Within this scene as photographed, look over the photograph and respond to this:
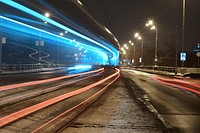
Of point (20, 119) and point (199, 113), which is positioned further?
point (199, 113)

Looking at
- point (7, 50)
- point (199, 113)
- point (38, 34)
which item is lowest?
point (199, 113)

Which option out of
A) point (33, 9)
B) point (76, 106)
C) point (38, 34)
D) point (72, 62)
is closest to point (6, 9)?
point (33, 9)

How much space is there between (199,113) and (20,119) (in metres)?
6.29

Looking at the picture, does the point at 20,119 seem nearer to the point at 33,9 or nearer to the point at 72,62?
the point at 33,9

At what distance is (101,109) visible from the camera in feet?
38.8

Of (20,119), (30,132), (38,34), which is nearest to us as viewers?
(30,132)

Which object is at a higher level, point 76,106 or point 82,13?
point 82,13

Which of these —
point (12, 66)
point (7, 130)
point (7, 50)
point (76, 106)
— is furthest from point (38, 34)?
point (7, 130)

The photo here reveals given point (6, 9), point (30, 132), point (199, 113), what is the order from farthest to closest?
point (6, 9) < point (199, 113) < point (30, 132)

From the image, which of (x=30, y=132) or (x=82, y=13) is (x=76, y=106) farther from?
(x=82, y=13)

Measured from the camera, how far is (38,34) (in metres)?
65.9

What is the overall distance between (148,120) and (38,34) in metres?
58.9

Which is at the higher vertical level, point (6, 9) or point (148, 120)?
point (6, 9)

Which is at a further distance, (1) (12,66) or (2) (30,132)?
(1) (12,66)
